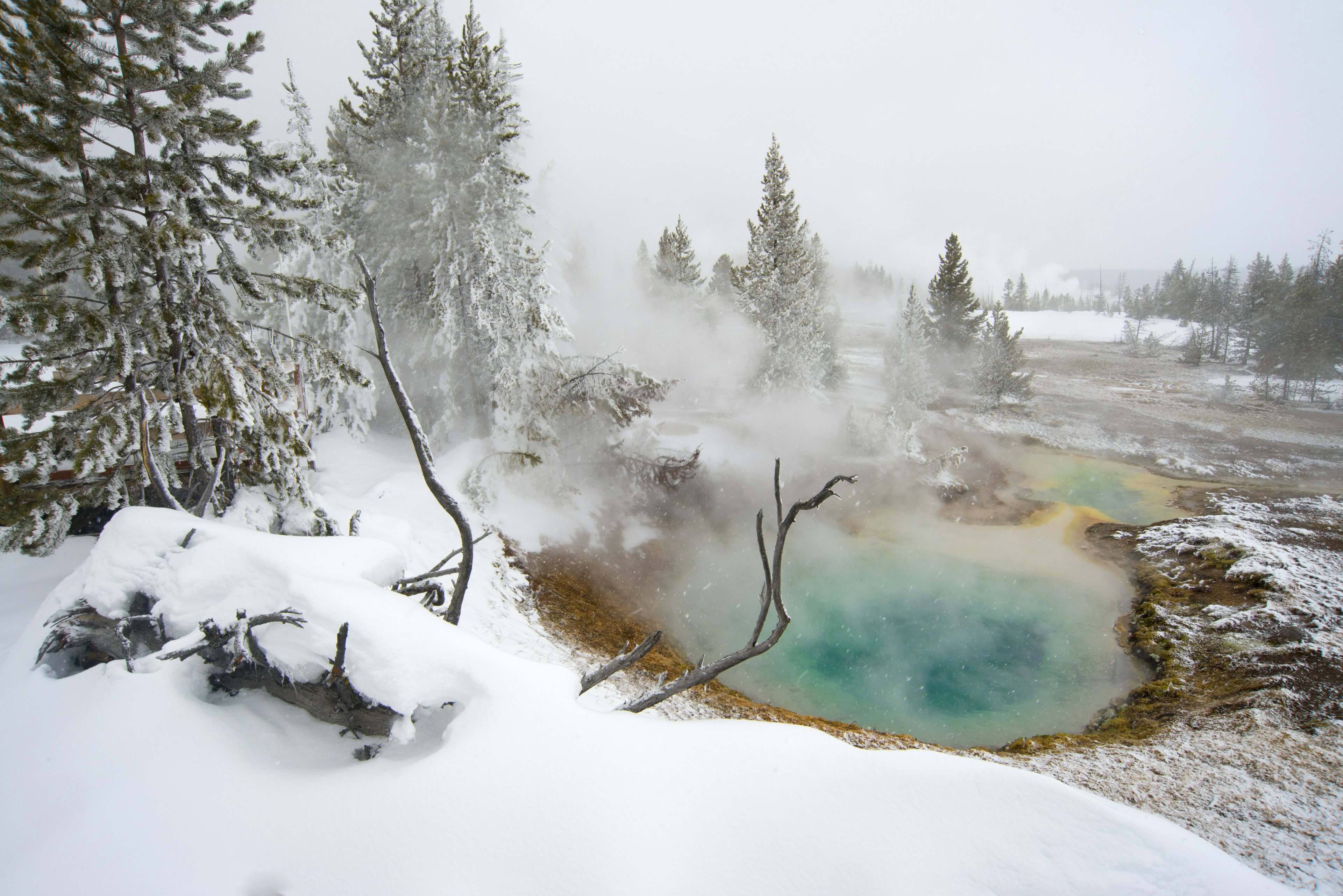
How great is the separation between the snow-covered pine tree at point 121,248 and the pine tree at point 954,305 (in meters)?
37.5

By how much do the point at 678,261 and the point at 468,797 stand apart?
112 feet

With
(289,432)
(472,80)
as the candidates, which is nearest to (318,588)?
(289,432)

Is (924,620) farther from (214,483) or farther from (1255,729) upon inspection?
(214,483)

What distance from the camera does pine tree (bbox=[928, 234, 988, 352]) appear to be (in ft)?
114

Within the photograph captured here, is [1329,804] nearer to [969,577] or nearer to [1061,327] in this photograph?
[969,577]

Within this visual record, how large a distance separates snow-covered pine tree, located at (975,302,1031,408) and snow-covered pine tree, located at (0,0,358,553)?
3731cm

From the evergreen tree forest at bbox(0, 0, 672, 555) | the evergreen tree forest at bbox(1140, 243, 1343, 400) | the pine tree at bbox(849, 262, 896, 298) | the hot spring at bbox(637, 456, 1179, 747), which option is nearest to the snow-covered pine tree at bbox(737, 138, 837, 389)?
the hot spring at bbox(637, 456, 1179, 747)

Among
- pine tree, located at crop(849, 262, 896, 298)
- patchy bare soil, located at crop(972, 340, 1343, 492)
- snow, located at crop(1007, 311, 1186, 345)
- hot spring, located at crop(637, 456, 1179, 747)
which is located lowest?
hot spring, located at crop(637, 456, 1179, 747)

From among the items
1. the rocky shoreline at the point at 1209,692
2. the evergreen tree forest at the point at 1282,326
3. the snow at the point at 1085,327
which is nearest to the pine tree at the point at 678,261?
the rocky shoreline at the point at 1209,692

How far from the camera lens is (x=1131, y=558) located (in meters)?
16.6

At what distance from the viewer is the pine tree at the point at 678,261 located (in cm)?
3397

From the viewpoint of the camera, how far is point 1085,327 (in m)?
82.7

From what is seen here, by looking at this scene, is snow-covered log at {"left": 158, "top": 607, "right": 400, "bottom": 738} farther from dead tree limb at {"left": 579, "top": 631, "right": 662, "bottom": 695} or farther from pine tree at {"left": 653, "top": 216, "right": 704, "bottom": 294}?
pine tree at {"left": 653, "top": 216, "right": 704, "bottom": 294}

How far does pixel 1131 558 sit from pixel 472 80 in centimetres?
2443
